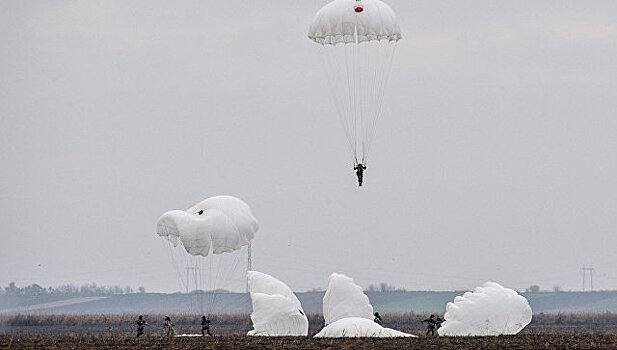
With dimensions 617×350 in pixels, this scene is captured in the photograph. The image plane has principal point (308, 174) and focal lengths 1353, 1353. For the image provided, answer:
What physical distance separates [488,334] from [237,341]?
34.1ft

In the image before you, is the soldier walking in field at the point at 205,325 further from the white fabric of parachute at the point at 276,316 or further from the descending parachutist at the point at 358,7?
the descending parachutist at the point at 358,7

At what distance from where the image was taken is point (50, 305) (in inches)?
7416

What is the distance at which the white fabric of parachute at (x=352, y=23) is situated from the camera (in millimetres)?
55062

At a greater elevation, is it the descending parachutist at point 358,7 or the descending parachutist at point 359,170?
the descending parachutist at point 358,7

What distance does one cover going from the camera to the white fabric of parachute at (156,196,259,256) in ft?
178

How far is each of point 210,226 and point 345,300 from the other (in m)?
6.95

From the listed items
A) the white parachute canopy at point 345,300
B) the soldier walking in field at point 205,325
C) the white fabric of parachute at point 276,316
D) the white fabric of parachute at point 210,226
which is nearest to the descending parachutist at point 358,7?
the white fabric of parachute at point 210,226

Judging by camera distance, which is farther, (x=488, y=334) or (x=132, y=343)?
(x=488, y=334)

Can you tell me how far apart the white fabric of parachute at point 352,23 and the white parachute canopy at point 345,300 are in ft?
33.3

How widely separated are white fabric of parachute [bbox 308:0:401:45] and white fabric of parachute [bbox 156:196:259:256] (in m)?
7.92

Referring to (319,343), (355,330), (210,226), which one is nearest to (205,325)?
(210,226)

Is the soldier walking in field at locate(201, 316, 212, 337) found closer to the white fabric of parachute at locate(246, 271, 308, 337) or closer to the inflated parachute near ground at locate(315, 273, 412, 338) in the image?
the white fabric of parachute at locate(246, 271, 308, 337)

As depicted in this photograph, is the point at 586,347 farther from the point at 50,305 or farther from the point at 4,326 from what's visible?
the point at 50,305

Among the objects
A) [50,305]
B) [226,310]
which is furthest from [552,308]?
[50,305]
